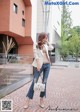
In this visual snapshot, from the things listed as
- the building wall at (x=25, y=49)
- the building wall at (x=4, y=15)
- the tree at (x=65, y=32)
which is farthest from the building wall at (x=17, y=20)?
the tree at (x=65, y=32)

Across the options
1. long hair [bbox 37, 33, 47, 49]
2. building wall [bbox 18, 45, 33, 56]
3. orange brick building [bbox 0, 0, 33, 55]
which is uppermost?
orange brick building [bbox 0, 0, 33, 55]

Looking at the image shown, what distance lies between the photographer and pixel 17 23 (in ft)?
100

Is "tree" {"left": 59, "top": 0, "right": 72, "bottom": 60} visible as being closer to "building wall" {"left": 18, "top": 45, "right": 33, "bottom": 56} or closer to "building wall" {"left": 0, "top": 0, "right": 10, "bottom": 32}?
"building wall" {"left": 18, "top": 45, "right": 33, "bottom": 56}

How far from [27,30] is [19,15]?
9.76 ft

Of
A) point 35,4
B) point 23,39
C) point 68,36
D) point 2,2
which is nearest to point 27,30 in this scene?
point 23,39

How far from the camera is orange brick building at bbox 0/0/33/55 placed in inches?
1104

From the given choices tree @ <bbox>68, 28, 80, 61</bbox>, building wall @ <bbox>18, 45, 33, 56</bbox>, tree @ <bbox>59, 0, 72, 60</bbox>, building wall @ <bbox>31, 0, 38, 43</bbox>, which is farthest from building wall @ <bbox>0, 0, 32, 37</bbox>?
tree @ <bbox>68, 28, 80, 61</bbox>

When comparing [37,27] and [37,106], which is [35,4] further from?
[37,106]

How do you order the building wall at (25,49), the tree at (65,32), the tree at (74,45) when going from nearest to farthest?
the building wall at (25,49) < the tree at (65,32) < the tree at (74,45)

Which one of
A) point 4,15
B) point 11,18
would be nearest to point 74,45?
point 11,18

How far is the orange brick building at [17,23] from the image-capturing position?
28031 millimetres

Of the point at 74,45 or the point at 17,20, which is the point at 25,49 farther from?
the point at 74,45

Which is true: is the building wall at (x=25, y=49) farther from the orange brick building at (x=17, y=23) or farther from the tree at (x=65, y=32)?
the tree at (x=65, y=32)

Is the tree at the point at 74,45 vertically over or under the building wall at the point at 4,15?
under
